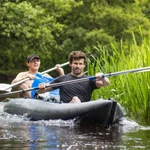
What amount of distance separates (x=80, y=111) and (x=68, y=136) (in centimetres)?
98

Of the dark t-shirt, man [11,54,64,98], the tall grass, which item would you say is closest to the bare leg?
the dark t-shirt

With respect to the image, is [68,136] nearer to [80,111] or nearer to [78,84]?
[80,111]

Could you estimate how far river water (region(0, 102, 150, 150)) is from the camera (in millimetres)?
6688

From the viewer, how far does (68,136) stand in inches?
296

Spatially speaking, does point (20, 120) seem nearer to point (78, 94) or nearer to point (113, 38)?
point (78, 94)

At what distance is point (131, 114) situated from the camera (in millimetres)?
9953

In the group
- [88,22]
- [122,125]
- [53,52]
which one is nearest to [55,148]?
[122,125]

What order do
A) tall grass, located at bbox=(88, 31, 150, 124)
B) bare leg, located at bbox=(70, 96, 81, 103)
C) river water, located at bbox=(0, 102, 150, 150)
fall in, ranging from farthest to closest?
1. tall grass, located at bbox=(88, 31, 150, 124)
2. bare leg, located at bbox=(70, 96, 81, 103)
3. river water, located at bbox=(0, 102, 150, 150)

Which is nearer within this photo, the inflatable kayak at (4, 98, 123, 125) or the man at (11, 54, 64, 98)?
the inflatable kayak at (4, 98, 123, 125)

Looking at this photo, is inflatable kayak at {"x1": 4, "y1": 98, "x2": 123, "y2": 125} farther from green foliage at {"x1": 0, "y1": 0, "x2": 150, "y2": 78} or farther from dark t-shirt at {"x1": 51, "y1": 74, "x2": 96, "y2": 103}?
green foliage at {"x1": 0, "y1": 0, "x2": 150, "y2": 78}

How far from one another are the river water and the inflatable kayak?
0.36 feet

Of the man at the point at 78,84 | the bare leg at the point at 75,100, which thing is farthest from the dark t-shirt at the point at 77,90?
the bare leg at the point at 75,100

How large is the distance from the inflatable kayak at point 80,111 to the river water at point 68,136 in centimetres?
11

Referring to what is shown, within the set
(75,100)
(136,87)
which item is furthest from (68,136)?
(136,87)
